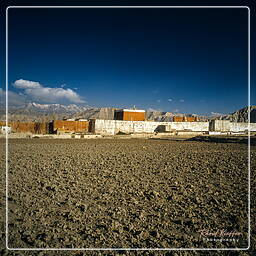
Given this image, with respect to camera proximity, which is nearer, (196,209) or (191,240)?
(191,240)

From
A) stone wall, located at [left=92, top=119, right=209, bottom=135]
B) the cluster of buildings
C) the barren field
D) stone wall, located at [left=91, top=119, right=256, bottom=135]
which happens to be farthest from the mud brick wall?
the barren field

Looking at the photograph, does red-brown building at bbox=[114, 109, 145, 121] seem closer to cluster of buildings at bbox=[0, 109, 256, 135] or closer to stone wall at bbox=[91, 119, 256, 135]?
cluster of buildings at bbox=[0, 109, 256, 135]

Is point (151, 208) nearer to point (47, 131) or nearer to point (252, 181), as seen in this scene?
point (252, 181)

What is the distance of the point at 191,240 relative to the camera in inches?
91.7

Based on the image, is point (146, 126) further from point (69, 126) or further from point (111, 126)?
point (69, 126)

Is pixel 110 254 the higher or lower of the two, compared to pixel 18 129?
lower

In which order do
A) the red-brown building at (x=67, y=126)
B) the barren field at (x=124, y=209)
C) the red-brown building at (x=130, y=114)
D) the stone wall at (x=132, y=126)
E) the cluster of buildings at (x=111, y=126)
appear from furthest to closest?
the red-brown building at (x=130, y=114) → the stone wall at (x=132, y=126) → the red-brown building at (x=67, y=126) → the cluster of buildings at (x=111, y=126) → the barren field at (x=124, y=209)

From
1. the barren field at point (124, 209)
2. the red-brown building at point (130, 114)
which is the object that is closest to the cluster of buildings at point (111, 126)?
the red-brown building at point (130, 114)

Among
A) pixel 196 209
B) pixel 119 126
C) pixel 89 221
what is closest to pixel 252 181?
pixel 196 209

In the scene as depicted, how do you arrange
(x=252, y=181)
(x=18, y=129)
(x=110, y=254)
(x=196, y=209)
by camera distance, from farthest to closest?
(x=18, y=129) < (x=252, y=181) < (x=196, y=209) < (x=110, y=254)

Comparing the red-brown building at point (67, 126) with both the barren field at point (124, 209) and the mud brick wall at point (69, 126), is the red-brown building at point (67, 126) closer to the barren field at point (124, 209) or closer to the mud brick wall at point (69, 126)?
the mud brick wall at point (69, 126)

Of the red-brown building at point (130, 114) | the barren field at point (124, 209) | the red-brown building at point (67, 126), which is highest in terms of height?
the red-brown building at point (130, 114)

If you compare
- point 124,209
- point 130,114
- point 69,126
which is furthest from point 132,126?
point 124,209

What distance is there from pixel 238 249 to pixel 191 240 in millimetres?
477
